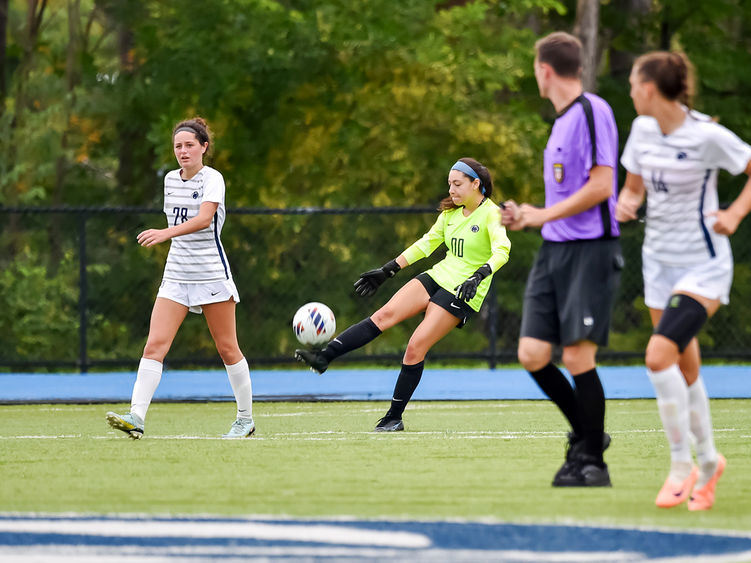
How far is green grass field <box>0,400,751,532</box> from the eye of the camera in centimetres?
620

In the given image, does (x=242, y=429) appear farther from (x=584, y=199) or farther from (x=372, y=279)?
(x=584, y=199)

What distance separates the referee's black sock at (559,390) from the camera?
23.8ft

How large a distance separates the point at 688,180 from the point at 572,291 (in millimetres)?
905

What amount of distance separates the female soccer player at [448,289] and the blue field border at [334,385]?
398cm

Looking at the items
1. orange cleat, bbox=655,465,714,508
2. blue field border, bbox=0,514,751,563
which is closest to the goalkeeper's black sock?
orange cleat, bbox=655,465,714,508

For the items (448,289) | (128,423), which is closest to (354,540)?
(128,423)

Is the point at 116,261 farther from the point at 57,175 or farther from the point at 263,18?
the point at 57,175

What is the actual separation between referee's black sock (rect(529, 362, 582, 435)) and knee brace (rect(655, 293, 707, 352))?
1.08 m

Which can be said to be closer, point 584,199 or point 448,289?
point 584,199

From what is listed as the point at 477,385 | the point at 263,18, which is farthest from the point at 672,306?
the point at 263,18

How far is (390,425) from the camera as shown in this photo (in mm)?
10641

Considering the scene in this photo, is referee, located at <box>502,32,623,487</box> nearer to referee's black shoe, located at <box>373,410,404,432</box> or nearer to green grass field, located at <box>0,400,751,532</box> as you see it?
green grass field, located at <box>0,400,751,532</box>

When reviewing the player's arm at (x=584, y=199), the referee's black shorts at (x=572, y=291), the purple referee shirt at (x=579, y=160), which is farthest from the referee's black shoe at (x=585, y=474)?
the player's arm at (x=584, y=199)

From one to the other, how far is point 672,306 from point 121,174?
70.1 feet
